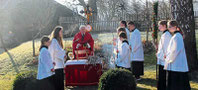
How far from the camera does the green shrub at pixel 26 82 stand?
6.50 meters

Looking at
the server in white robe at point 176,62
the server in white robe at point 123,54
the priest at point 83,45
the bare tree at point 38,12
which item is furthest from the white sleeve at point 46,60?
the bare tree at point 38,12

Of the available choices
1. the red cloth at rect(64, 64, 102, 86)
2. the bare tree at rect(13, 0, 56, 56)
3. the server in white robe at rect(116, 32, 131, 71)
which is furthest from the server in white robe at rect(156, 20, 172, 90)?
the bare tree at rect(13, 0, 56, 56)

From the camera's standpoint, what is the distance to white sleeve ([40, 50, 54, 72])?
6016mm

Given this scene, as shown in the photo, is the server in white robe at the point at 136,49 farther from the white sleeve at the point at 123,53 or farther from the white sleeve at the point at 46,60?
the white sleeve at the point at 46,60

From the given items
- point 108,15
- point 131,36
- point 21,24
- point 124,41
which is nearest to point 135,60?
point 131,36

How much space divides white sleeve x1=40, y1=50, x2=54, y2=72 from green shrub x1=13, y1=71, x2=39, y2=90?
2.35ft

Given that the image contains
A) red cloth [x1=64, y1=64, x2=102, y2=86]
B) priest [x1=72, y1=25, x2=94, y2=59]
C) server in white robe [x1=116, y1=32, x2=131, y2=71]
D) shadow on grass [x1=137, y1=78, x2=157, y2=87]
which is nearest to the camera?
server in white robe [x1=116, y1=32, x2=131, y2=71]

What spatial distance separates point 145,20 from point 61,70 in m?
13.1

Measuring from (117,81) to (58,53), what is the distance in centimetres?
203

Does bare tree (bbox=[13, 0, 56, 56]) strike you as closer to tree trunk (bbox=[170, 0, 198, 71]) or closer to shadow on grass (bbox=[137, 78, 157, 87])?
shadow on grass (bbox=[137, 78, 157, 87])

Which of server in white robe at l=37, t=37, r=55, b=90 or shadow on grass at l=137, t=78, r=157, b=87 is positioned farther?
shadow on grass at l=137, t=78, r=157, b=87

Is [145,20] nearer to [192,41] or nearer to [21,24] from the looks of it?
[192,41]

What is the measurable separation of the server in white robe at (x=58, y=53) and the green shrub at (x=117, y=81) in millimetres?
1548

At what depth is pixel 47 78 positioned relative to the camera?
20.6ft
